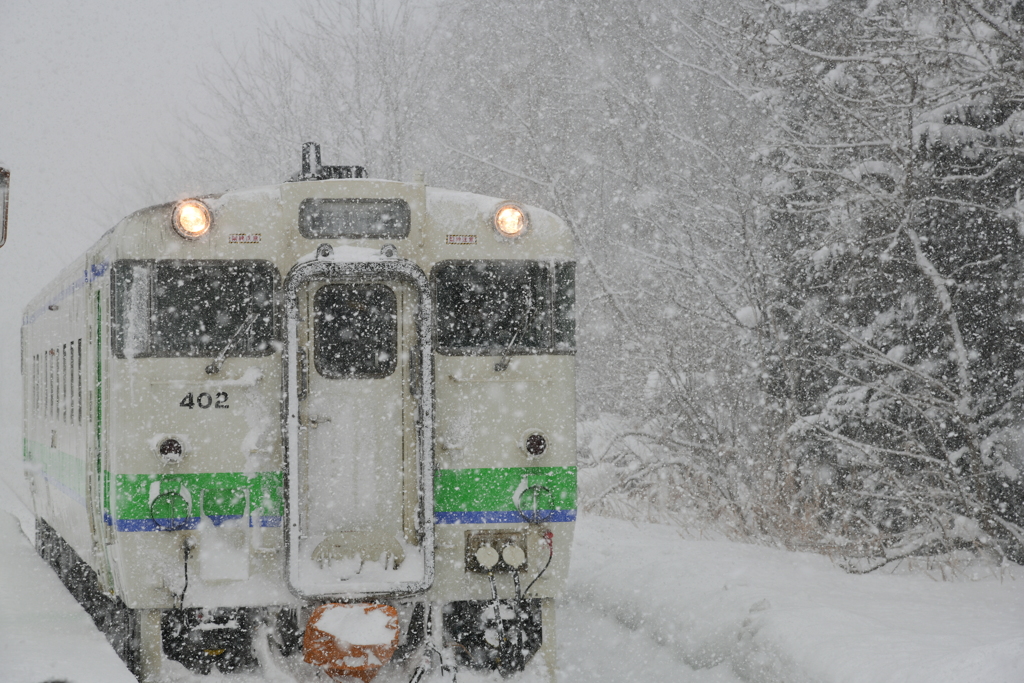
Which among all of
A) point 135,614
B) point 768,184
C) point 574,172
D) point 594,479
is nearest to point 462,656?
point 135,614

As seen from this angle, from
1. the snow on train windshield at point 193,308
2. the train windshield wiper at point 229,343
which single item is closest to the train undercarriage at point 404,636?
the train windshield wiper at point 229,343

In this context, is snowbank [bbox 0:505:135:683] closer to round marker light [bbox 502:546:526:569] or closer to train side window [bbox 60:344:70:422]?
train side window [bbox 60:344:70:422]

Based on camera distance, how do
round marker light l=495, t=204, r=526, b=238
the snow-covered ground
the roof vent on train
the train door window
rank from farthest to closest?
1. the roof vent on train
2. round marker light l=495, t=204, r=526, b=238
3. the train door window
4. the snow-covered ground

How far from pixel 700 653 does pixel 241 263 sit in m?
3.91

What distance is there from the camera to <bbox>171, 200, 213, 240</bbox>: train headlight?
5859mm

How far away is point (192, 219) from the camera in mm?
5883

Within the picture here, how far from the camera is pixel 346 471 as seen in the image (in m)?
5.87

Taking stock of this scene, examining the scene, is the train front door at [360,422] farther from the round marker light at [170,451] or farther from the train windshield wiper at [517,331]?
the round marker light at [170,451]

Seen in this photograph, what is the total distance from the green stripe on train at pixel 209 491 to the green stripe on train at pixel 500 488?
2.94 feet

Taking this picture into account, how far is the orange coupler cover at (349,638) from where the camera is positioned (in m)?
5.50

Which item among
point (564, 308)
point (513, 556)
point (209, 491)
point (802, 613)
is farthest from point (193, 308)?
point (802, 613)

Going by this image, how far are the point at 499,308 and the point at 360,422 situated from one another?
102cm

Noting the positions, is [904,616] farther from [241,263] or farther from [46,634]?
[46,634]

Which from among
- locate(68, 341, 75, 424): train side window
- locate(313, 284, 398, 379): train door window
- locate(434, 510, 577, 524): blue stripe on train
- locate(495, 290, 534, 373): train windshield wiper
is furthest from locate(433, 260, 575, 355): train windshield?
locate(68, 341, 75, 424): train side window
